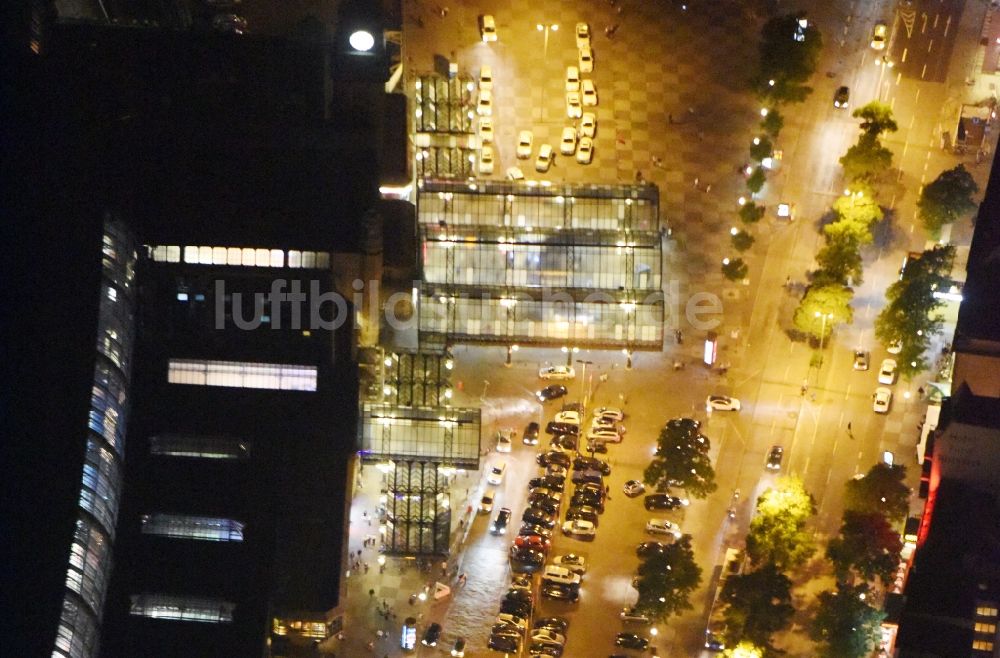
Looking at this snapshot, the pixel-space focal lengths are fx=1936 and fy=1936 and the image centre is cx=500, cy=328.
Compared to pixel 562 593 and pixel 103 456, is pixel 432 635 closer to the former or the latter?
pixel 562 593

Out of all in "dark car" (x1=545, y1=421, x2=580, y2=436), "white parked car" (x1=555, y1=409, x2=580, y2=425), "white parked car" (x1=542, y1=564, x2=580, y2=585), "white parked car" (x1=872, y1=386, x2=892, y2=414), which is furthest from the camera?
"white parked car" (x1=872, y1=386, x2=892, y2=414)

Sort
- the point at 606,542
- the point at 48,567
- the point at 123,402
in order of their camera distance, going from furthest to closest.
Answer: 1. the point at 606,542
2. the point at 123,402
3. the point at 48,567

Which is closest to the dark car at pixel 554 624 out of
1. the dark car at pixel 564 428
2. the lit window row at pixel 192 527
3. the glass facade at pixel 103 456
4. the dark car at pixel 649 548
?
the dark car at pixel 649 548

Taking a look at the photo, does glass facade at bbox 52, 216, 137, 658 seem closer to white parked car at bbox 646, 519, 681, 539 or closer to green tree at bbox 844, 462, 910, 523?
white parked car at bbox 646, 519, 681, 539

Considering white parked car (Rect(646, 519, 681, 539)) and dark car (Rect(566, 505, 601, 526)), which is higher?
dark car (Rect(566, 505, 601, 526))

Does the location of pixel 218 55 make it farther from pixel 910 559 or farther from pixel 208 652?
pixel 910 559

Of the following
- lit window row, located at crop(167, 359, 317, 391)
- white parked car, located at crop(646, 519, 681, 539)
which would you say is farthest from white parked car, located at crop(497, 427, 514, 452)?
lit window row, located at crop(167, 359, 317, 391)

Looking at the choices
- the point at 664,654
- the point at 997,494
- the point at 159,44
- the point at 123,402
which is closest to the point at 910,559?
the point at 997,494
